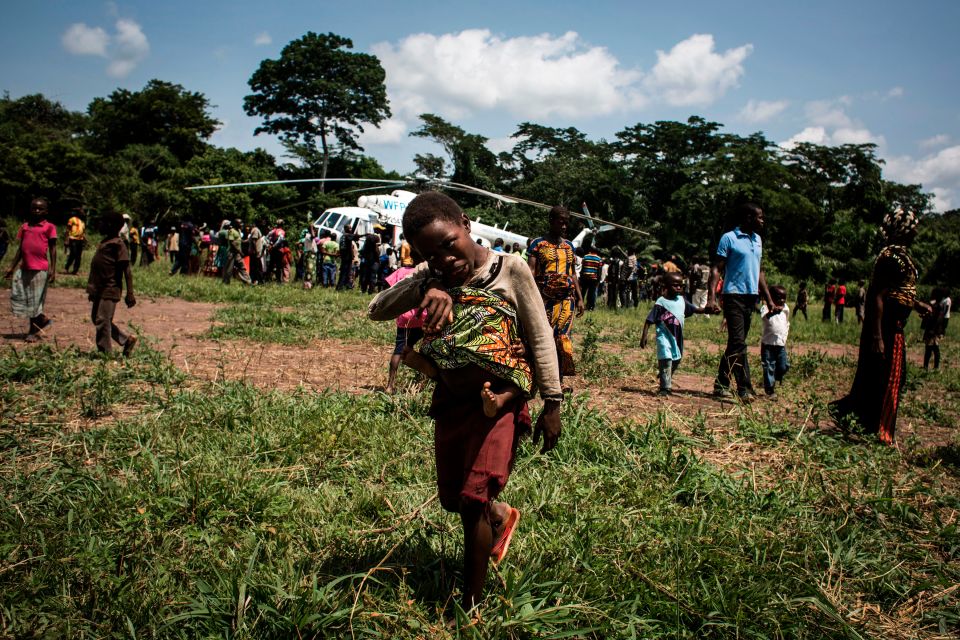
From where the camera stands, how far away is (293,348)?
7992 millimetres

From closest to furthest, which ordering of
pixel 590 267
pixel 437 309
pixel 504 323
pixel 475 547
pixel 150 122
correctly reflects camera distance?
pixel 437 309 < pixel 475 547 < pixel 504 323 < pixel 590 267 < pixel 150 122

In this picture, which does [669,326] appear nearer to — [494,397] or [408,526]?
[408,526]

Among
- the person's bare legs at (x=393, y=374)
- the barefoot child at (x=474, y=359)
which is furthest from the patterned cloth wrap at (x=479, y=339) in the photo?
the person's bare legs at (x=393, y=374)

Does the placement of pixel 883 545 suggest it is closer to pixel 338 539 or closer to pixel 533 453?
pixel 533 453

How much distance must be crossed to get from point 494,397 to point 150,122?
158 ft

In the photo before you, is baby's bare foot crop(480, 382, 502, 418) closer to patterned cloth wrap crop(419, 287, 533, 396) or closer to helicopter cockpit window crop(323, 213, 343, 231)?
patterned cloth wrap crop(419, 287, 533, 396)

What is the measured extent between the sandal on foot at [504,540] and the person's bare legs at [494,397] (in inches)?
27.0

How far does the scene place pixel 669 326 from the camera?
21.6 ft

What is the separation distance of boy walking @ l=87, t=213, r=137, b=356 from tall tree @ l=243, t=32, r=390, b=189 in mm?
42130

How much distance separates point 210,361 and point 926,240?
4205cm

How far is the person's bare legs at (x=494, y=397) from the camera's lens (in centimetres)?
227

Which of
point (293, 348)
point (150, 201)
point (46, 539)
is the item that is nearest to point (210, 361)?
point (293, 348)

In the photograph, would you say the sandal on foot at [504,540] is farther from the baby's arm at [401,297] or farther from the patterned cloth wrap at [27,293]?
the patterned cloth wrap at [27,293]

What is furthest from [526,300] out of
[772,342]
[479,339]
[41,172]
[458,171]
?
[458,171]
